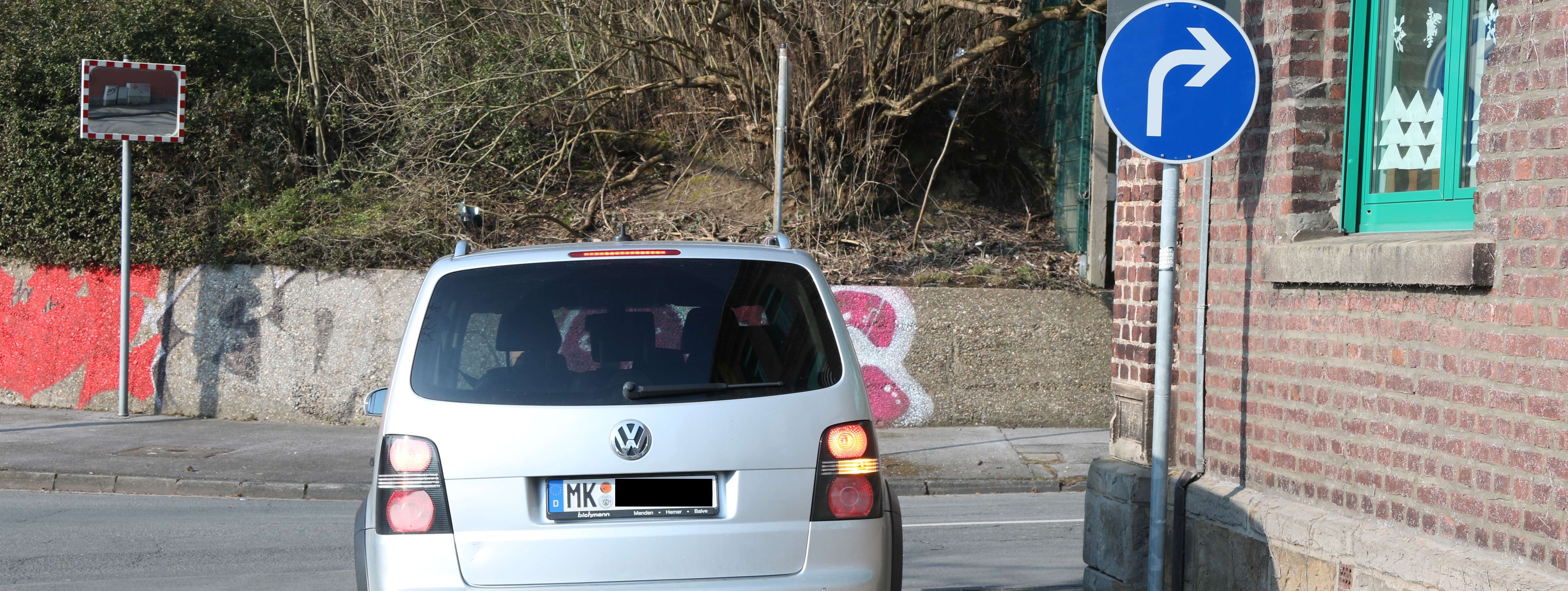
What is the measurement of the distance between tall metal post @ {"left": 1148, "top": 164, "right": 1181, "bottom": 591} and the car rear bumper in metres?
1.50

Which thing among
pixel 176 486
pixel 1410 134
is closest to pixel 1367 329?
pixel 1410 134

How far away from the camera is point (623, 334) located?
3.81 m

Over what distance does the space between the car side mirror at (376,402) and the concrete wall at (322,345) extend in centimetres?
764

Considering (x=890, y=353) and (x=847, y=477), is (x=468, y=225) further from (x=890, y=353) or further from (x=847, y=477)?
(x=847, y=477)

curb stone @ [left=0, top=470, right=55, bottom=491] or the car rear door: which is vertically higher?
the car rear door

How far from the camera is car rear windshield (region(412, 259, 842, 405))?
3.69 meters

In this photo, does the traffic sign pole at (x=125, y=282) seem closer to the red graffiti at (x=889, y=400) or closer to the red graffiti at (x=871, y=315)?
the red graffiti at (x=871, y=315)

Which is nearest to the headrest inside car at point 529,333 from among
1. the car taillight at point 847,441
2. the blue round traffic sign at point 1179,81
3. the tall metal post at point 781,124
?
the car taillight at point 847,441

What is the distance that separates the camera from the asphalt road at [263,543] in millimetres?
6121

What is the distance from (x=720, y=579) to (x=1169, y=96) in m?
2.54

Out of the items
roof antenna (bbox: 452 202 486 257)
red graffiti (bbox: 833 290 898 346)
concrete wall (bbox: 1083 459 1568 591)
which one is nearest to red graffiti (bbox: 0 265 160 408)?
roof antenna (bbox: 452 202 486 257)

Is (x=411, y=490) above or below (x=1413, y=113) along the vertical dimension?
below

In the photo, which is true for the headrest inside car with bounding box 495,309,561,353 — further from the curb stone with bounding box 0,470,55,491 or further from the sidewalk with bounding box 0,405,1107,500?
the curb stone with bounding box 0,470,55,491

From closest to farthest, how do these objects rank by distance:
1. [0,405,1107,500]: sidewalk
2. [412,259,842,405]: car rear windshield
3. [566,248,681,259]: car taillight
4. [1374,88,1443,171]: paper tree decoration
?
[412,259,842,405]: car rear windshield → [566,248,681,259]: car taillight → [1374,88,1443,171]: paper tree decoration → [0,405,1107,500]: sidewalk
